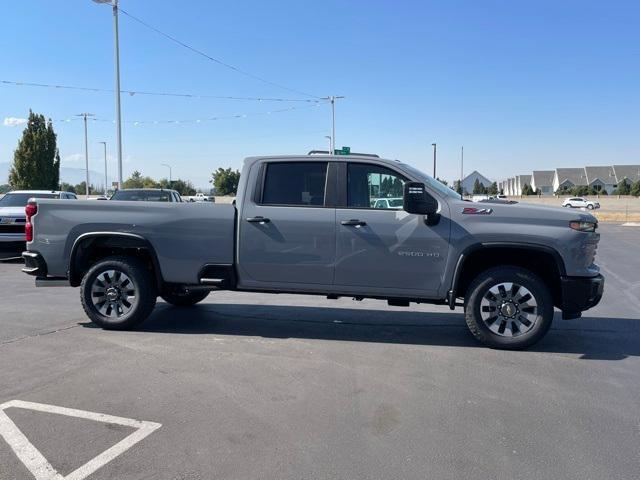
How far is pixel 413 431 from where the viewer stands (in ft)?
13.0

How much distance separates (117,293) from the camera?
675cm

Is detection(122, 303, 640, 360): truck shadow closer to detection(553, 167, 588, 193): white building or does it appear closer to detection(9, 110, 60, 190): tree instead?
detection(9, 110, 60, 190): tree

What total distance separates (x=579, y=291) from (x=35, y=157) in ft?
170

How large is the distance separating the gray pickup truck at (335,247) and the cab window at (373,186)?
1 cm

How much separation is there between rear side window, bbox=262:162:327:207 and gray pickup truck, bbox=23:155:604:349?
0.01 m

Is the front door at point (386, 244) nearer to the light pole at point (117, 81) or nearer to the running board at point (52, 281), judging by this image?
the running board at point (52, 281)

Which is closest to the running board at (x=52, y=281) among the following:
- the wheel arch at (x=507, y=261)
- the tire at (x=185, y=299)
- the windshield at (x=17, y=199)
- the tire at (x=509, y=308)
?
the tire at (x=185, y=299)

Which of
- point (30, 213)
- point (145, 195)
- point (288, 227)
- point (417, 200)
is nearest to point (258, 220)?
point (288, 227)

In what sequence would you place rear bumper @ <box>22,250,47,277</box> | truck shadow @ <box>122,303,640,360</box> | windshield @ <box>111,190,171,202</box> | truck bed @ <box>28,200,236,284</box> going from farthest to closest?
1. windshield @ <box>111,190,171,202</box>
2. rear bumper @ <box>22,250,47,277</box>
3. truck bed @ <box>28,200,236,284</box>
4. truck shadow @ <box>122,303,640,360</box>

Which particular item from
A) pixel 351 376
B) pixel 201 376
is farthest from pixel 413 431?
pixel 201 376

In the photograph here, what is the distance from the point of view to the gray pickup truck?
5.83 m

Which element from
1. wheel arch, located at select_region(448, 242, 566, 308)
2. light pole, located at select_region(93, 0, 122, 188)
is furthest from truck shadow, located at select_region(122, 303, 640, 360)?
light pole, located at select_region(93, 0, 122, 188)

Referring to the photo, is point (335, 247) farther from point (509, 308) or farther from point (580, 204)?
point (580, 204)

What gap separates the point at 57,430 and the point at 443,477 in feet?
8.79
